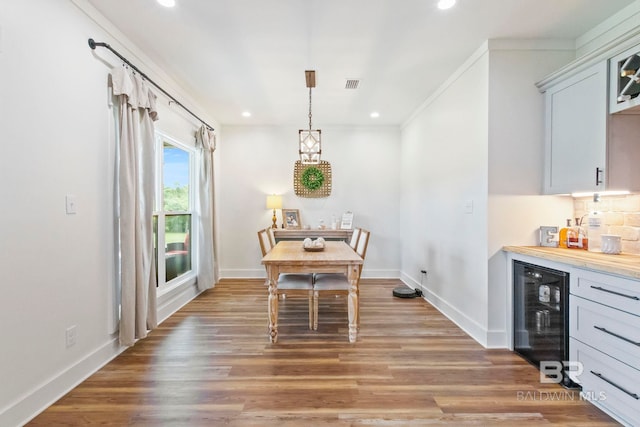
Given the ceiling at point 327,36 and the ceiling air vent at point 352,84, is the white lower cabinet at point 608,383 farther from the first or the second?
the ceiling air vent at point 352,84

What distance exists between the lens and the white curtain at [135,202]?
242 centimetres

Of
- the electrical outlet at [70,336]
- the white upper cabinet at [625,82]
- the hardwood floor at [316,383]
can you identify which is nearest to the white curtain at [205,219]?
the hardwood floor at [316,383]

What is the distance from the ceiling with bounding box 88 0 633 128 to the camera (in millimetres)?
2164

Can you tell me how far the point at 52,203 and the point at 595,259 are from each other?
3471 mm

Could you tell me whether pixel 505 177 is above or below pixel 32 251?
above

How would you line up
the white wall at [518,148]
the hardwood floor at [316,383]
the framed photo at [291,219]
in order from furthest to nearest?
1. the framed photo at [291,219]
2. the white wall at [518,148]
3. the hardwood floor at [316,383]

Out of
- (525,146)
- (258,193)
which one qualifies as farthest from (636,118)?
(258,193)

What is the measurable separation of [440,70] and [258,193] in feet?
11.1

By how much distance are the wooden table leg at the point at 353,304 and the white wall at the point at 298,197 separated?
8.28 feet

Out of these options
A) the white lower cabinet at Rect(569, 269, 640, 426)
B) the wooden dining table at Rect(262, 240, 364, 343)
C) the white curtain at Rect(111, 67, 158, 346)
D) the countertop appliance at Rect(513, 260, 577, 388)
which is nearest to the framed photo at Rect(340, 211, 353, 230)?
the wooden dining table at Rect(262, 240, 364, 343)

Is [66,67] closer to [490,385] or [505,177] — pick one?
[505,177]

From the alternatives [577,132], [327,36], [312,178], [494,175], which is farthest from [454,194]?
[312,178]

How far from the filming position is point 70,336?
2.01 metres

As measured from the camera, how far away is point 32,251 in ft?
5.74
